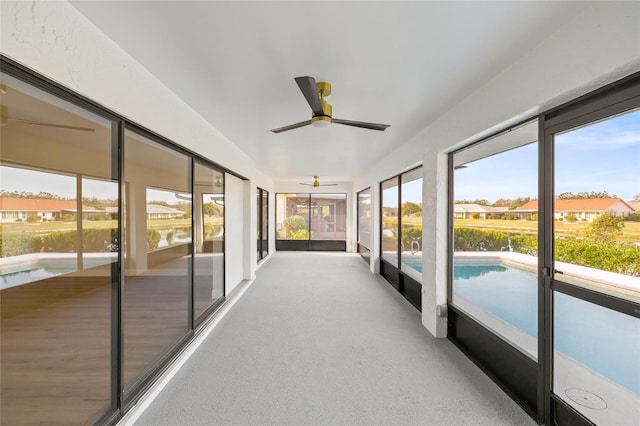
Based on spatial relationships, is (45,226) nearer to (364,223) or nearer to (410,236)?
→ (410,236)

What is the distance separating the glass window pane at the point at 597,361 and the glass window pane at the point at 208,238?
11.9 ft

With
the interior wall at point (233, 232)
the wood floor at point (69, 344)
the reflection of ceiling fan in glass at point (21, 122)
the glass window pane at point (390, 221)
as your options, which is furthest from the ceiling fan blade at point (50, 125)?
the glass window pane at point (390, 221)

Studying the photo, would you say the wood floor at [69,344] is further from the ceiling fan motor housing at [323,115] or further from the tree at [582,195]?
the tree at [582,195]

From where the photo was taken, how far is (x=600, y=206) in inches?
66.1

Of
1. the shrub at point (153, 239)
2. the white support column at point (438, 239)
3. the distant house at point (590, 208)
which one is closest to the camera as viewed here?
the distant house at point (590, 208)

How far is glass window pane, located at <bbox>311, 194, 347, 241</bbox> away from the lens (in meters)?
10.6

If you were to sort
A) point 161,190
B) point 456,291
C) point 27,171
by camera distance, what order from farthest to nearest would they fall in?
point 161,190 → point 456,291 → point 27,171

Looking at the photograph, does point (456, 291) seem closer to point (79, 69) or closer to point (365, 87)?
point (365, 87)

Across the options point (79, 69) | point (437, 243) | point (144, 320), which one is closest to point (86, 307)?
point (144, 320)

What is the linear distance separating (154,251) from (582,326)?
19.5 ft

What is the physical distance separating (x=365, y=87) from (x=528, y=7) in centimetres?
119

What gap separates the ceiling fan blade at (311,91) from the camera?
1681 mm

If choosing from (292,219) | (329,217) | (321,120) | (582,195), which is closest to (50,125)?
(321,120)

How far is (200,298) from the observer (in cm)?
413
